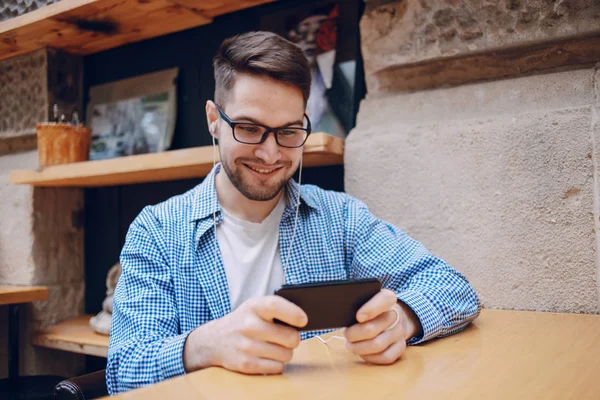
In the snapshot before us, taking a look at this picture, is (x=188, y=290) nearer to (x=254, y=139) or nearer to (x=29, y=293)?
(x=254, y=139)

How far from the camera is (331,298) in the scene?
824 mm

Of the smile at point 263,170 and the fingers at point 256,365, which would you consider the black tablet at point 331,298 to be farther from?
the smile at point 263,170

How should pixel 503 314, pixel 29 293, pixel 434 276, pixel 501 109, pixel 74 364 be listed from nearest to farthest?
pixel 434 276
pixel 503 314
pixel 501 109
pixel 29 293
pixel 74 364

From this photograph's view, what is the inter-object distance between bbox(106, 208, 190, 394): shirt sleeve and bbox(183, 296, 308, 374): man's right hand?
0.44 feet

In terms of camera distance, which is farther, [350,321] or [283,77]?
[283,77]

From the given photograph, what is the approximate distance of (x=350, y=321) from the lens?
0.87 m

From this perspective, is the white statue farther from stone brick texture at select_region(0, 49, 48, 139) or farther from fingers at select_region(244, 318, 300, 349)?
fingers at select_region(244, 318, 300, 349)

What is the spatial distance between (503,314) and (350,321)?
656 millimetres

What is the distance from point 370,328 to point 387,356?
6 centimetres

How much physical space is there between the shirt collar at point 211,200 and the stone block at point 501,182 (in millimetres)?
281

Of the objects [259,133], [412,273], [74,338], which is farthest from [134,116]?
[412,273]

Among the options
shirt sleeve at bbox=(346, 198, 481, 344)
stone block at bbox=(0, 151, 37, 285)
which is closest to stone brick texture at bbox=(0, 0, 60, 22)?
stone block at bbox=(0, 151, 37, 285)

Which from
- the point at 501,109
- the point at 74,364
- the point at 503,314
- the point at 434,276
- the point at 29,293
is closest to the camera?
the point at 434,276

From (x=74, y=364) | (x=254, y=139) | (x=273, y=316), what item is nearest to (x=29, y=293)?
(x=74, y=364)
